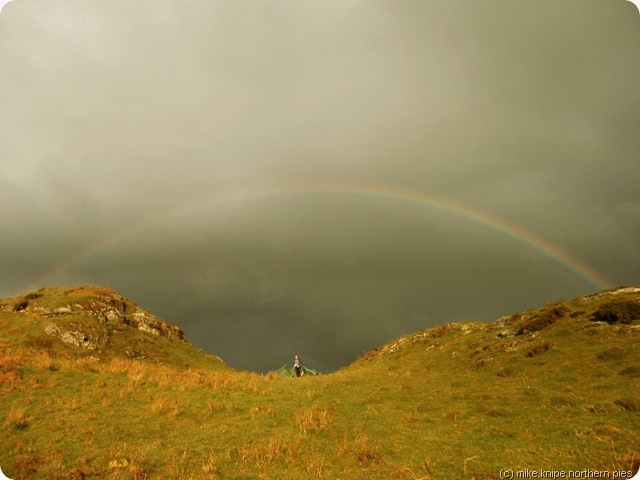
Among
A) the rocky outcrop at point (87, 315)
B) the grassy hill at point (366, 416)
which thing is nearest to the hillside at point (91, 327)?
the rocky outcrop at point (87, 315)

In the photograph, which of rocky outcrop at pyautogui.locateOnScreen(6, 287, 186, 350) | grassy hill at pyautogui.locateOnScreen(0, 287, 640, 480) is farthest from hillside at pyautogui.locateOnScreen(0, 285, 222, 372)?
grassy hill at pyautogui.locateOnScreen(0, 287, 640, 480)

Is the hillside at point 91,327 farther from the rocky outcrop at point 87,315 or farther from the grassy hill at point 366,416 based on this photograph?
the grassy hill at point 366,416

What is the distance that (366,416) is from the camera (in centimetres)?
1594

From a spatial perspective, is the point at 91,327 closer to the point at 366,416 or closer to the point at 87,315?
the point at 87,315

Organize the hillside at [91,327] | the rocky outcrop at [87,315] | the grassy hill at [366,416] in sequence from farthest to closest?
the rocky outcrop at [87,315] → the hillside at [91,327] → the grassy hill at [366,416]

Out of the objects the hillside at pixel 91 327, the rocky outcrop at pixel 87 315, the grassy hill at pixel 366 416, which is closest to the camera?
the grassy hill at pixel 366 416

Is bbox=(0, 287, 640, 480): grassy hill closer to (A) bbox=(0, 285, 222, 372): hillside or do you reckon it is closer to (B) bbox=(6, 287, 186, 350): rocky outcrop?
(A) bbox=(0, 285, 222, 372): hillside

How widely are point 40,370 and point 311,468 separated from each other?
20.8 m

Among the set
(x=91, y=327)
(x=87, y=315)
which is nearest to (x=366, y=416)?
(x=91, y=327)

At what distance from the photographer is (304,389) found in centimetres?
2145

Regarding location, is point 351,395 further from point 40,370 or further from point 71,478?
point 40,370

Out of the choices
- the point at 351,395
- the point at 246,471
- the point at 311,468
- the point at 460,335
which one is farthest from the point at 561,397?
the point at 460,335

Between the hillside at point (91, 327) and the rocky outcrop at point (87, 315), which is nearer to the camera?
the hillside at point (91, 327)

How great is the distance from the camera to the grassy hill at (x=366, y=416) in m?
11.1
